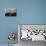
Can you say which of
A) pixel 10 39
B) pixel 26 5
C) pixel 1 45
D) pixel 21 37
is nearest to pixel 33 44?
pixel 21 37

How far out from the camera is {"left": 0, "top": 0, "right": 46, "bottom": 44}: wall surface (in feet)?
8.90

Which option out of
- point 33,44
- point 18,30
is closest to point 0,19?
point 18,30

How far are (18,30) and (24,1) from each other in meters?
0.65

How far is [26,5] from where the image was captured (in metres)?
2.73

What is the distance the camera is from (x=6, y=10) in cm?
270

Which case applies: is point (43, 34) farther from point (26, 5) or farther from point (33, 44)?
point (26, 5)

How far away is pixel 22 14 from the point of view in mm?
2725

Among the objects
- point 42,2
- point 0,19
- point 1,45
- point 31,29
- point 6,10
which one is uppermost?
point 42,2

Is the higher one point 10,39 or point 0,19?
point 0,19

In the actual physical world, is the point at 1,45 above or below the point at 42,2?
below

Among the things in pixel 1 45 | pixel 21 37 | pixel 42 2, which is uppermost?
pixel 42 2

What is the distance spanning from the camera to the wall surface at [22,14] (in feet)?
8.90

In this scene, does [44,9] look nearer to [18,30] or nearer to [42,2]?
[42,2]

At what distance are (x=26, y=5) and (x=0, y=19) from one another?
649 mm
